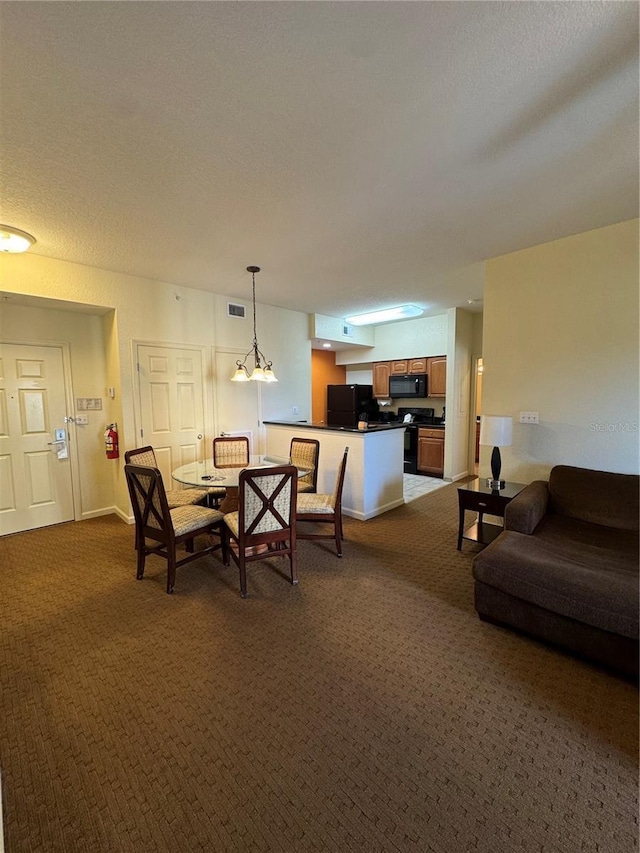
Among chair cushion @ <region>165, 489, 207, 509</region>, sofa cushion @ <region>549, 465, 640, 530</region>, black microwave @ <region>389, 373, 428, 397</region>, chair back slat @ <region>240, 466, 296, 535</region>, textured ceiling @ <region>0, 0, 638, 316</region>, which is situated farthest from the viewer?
black microwave @ <region>389, 373, 428, 397</region>

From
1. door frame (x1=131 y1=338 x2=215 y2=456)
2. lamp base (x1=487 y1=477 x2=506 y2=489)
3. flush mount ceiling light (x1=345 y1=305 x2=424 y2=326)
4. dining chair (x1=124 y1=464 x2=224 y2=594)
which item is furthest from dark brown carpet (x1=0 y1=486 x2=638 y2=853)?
flush mount ceiling light (x1=345 y1=305 x2=424 y2=326)

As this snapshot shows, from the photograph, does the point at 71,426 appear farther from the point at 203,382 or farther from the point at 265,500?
the point at 265,500

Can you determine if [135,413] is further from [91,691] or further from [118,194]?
[91,691]

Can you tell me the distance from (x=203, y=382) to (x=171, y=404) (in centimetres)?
52

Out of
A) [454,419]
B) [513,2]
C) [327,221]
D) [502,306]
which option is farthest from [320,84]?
[454,419]

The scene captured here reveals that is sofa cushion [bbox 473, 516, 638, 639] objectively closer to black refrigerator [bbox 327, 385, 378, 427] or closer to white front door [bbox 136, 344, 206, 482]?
white front door [bbox 136, 344, 206, 482]

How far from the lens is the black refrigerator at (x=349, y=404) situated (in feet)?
22.5

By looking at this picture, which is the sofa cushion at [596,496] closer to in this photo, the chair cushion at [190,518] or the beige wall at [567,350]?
the beige wall at [567,350]

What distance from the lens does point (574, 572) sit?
196cm

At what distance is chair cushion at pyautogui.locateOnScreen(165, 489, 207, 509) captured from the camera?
339 centimetres

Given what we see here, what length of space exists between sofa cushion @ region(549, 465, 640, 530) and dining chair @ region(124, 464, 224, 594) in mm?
2833

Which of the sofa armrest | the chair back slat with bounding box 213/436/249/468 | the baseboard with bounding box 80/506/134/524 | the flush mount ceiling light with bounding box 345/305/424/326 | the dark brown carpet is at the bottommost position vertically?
the dark brown carpet

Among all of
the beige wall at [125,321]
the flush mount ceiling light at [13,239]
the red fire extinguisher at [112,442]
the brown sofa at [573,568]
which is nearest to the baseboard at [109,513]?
the beige wall at [125,321]

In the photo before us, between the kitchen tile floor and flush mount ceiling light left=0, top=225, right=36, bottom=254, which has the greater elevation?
flush mount ceiling light left=0, top=225, right=36, bottom=254
